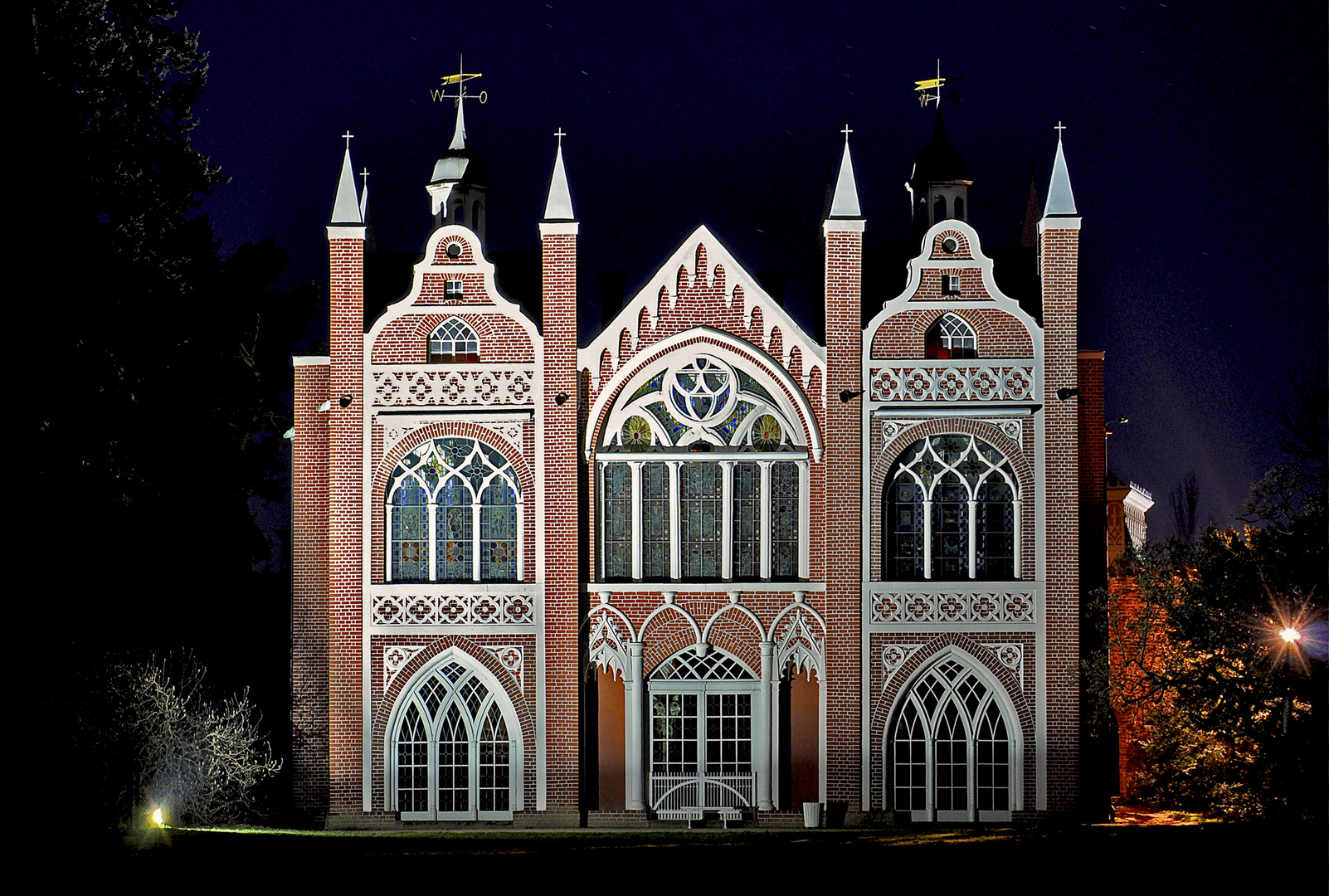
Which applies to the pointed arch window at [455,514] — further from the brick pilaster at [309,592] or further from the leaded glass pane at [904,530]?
the leaded glass pane at [904,530]

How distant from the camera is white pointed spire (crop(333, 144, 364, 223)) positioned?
106 feet

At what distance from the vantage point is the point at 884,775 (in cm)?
3159

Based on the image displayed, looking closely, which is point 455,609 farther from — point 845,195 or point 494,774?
point 845,195

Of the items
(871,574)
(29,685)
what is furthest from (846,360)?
(29,685)

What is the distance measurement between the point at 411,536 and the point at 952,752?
11215 mm

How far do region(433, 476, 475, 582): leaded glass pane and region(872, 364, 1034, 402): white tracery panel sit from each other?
324 inches

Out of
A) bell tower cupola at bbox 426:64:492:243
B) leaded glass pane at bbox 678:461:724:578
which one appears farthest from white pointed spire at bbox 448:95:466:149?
leaded glass pane at bbox 678:461:724:578

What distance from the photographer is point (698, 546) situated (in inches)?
1259

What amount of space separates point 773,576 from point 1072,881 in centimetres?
1260

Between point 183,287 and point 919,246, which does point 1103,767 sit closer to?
point 919,246

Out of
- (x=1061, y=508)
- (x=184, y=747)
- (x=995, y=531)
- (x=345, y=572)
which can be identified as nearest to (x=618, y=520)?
(x=345, y=572)

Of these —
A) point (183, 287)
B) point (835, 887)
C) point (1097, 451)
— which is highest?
point (183, 287)

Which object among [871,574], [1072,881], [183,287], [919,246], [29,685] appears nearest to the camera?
[1072,881]

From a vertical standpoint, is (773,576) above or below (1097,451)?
below
